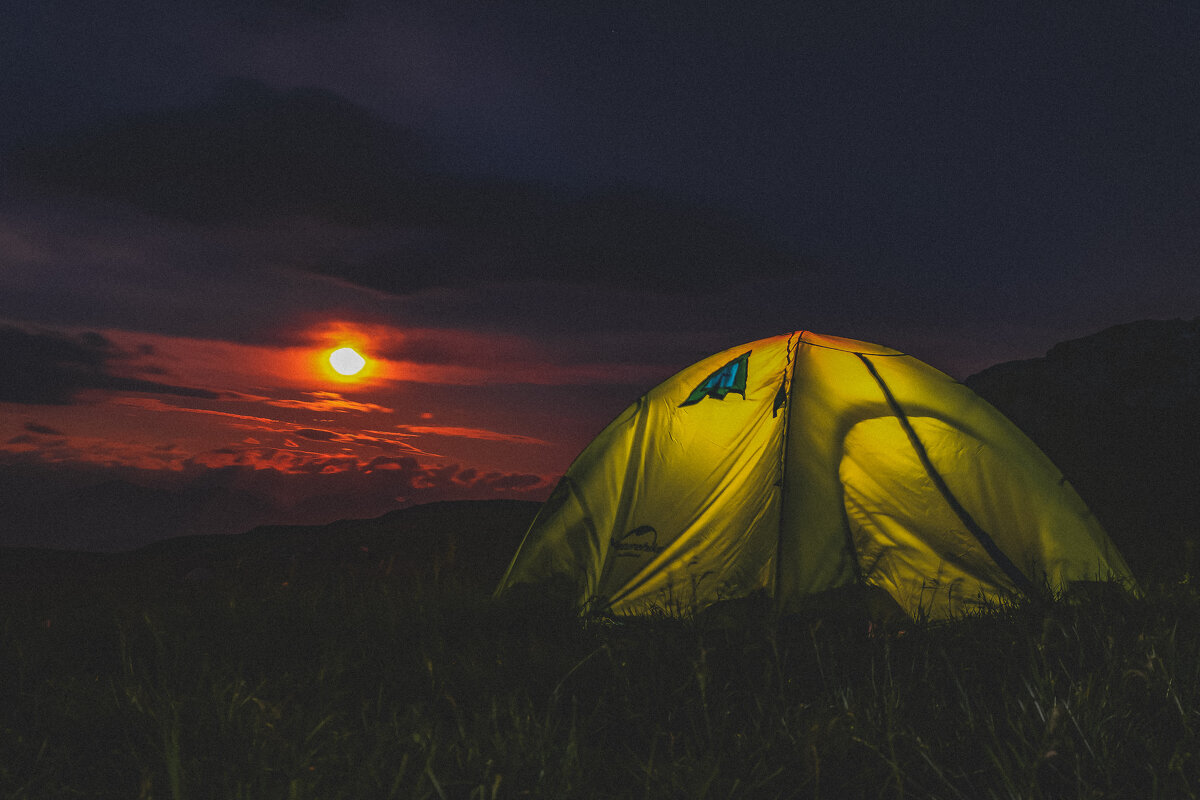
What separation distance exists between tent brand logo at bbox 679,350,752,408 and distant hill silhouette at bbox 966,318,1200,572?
681 centimetres

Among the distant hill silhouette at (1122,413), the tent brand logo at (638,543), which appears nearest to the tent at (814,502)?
the tent brand logo at (638,543)

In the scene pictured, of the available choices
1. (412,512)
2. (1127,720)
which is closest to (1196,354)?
(1127,720)

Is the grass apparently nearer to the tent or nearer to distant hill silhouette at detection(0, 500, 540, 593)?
the tent

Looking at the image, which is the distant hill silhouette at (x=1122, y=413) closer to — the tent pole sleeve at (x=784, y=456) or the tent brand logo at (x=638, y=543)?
the tent pole sleeve at (x=784, y=456)

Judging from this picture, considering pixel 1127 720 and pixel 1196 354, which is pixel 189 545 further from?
pixel 1196 354

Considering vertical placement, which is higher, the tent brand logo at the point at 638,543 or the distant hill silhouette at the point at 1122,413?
the distant hill silhouette at the point at 1122,413

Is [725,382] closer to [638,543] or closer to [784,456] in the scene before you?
[784,456]

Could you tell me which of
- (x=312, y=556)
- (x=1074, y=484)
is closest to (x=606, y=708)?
(x=312, y=556)

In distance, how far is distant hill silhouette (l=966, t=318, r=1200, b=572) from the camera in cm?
1044

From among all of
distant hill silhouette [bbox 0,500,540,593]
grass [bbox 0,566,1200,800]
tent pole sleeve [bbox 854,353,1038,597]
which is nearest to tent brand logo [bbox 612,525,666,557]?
grass [bbox 0,566,1200,800]

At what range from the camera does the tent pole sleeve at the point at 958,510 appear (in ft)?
16.1

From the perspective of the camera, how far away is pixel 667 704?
3408 millimetres

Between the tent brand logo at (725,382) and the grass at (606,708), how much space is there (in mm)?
1692

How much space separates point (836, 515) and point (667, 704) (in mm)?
2124
